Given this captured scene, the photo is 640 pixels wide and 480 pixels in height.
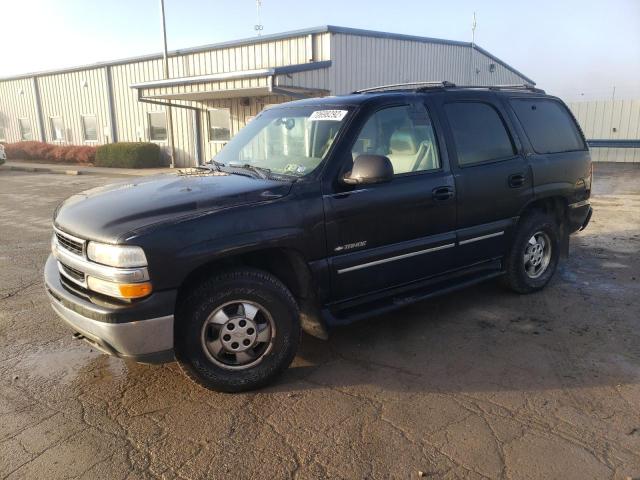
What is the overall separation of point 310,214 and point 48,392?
219 cm

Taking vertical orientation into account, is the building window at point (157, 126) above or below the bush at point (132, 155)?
above

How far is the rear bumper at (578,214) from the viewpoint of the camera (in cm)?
559

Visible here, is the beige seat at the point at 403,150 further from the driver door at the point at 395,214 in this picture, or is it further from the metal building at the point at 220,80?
the metal building at the point at 220,80

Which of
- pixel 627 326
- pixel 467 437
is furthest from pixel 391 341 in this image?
pixel 627 326

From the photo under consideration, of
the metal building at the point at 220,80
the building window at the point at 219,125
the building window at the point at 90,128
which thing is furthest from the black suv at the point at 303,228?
the building window at the point at 90,128

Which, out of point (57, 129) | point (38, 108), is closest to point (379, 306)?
point (57, 129)

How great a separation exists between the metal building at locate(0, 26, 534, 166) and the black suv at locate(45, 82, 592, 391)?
35.8 feet

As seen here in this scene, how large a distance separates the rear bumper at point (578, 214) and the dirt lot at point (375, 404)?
90cm

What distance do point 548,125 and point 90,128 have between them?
26.2 meters

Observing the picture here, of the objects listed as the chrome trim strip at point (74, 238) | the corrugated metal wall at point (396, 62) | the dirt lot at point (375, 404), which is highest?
the corrugated metal wall at point (396, 62)

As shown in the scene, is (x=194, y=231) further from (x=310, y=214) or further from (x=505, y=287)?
(x=505, y=287)

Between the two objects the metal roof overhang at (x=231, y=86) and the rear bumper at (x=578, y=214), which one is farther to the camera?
the metal roof overhang at (x=231, y=86)

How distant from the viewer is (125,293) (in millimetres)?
→ 3020

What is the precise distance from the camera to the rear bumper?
559 cm
